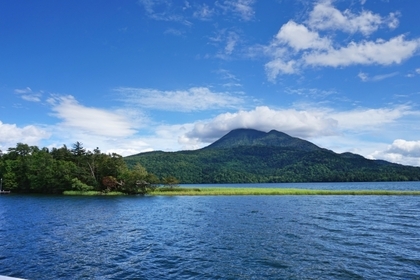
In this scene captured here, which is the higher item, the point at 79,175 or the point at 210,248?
the point at 79,175

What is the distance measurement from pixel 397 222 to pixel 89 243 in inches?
1498

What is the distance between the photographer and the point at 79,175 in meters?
106

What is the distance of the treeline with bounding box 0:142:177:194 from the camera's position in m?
98.7

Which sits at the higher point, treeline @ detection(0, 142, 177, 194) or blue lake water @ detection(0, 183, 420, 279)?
treeline @ detection(0, 142, 177, 194)

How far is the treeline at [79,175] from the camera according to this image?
9869 cm

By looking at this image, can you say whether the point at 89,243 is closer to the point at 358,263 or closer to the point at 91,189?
the point at 358,263

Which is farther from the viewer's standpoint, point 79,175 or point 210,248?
point 79,175

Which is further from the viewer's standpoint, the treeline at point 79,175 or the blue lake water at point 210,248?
the treeline at point 79,175

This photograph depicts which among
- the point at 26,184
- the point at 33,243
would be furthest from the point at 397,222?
the point at 26,184

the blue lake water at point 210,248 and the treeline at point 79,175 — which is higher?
the treeline at point 79,175

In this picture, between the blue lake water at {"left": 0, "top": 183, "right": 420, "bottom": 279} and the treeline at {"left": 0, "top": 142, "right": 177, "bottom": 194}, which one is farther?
the treeline at {"left": 0, "top": 142, "right": 177, "bottom": 194}

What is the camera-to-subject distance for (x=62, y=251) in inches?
1001

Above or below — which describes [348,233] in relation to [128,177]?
below

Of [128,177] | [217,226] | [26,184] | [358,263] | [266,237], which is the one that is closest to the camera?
[358,263]
